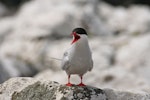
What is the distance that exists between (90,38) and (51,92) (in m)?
21.1

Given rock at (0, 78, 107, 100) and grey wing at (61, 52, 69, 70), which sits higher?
grey wing at (61, 52, 69, 70)

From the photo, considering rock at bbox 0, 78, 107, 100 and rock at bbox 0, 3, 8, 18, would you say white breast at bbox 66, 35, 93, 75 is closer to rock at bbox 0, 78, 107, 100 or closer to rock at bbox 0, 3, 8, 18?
rock at bbox 0, 78, 107, 100

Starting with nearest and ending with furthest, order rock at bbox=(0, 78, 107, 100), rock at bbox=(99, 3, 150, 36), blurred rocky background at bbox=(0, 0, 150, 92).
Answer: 1. rock at bbox=(0, 78, 107, 100)
2. blurred rocky background at bbox=(0, 0, 150, 92)
3. rock at bbox=(99, 3, 150, 36)

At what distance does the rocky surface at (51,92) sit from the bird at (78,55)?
1.11 feet

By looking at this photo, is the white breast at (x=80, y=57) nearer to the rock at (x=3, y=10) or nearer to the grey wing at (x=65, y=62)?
the grey wing at (x=65, y=62)

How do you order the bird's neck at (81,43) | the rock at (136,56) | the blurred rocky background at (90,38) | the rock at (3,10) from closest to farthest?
the bird's neck at (81,43) < the blurred rocky background at (90,38) < the rock at (136,56) < the rock at (3,10)

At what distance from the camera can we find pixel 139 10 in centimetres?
4084

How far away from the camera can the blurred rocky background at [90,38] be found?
72.5ft

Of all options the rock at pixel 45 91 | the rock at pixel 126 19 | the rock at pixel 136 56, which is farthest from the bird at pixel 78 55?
the rock at pixel 126 19

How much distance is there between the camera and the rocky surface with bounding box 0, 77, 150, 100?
10.5 meters

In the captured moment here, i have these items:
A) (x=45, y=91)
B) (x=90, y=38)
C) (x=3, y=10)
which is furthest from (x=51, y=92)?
(x=3, y=10)

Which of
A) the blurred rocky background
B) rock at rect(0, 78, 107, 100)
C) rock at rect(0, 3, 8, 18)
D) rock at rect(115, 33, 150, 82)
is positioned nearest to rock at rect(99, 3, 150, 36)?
the blurred rocky background

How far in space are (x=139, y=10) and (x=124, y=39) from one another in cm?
1018

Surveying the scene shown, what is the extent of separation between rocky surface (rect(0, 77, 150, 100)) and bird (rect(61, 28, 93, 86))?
34 centimetres
